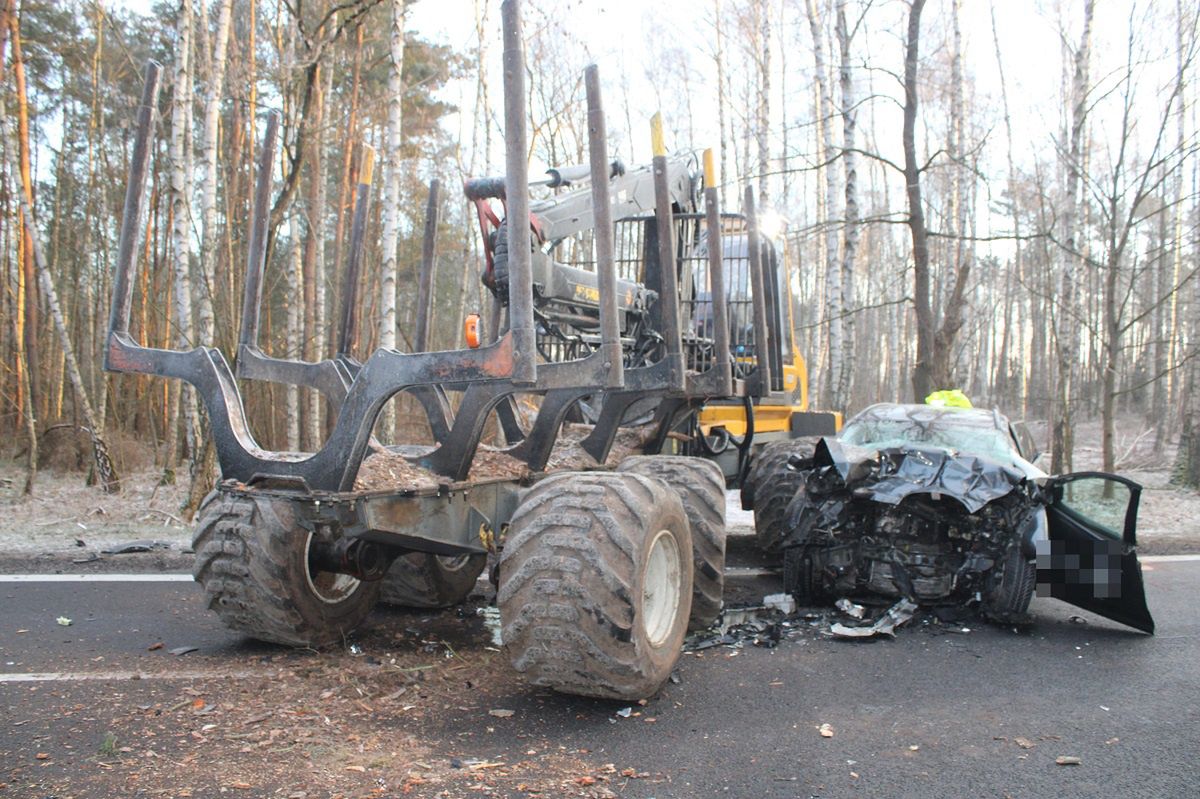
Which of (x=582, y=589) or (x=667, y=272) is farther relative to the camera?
(x=667, y=272)

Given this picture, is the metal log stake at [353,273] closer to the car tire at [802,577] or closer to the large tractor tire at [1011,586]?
the car tire at [802,577]

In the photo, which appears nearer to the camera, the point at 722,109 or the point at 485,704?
the point at 485,704

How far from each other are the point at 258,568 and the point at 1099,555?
5.26 metres

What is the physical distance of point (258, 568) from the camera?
4.75 meters

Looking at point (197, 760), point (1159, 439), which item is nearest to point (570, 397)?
point (197, 760)

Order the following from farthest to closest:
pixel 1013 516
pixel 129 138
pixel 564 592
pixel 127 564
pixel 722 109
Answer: pixel 722 109 → pixel 129 138 → pixel 127 564 → pixel 1013 516 → pixel 564 592

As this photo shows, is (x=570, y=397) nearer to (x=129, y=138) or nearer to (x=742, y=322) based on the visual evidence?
Result: (x=742, y=322)

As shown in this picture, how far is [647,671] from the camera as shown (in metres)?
4.15

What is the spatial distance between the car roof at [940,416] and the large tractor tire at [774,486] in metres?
0.63

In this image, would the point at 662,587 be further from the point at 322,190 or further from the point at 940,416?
the point at 322,190

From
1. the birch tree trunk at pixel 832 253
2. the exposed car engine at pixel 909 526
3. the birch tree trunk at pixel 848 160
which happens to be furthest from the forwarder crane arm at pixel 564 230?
the birch tree trunk at pixel 832 253

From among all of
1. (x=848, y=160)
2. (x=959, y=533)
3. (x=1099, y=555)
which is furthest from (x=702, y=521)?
(x=848, y=160)

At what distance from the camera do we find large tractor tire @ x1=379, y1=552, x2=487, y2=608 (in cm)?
624

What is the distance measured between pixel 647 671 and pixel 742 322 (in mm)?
4760
